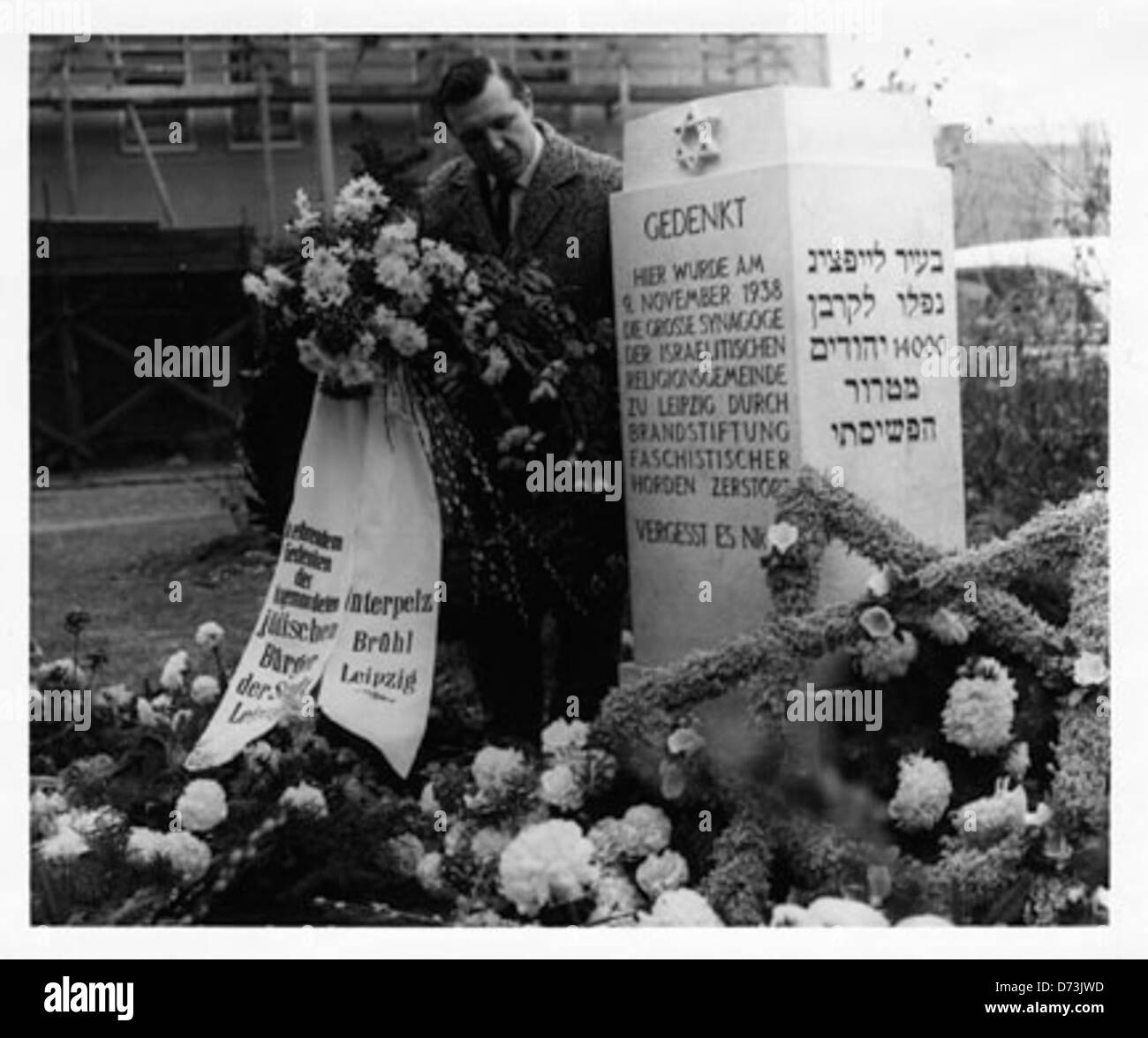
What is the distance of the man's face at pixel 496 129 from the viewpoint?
7180 millimetres

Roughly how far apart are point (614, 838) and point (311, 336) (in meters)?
1.58

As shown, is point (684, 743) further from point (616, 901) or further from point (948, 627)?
point (948, 627)

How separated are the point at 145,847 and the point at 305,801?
1.43ft

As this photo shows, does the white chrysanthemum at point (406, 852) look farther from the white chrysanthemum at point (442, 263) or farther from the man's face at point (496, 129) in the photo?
the man's face at point (496, 129)

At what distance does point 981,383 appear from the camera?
7.50m

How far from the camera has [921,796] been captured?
6.76 metres

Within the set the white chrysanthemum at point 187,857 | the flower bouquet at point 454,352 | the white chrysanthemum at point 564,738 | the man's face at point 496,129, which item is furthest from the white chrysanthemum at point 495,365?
the white chrysanthemum at point 187,857

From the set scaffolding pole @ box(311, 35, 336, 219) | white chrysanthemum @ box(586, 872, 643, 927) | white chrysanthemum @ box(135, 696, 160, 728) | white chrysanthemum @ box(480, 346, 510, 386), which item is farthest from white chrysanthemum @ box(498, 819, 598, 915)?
scaffolding pole @ box(311, 35, 336, 219)

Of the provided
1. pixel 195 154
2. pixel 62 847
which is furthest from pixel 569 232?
pixel 62 847

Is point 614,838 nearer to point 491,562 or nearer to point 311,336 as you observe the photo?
point 491,562

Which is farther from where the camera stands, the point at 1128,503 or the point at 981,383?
the point at 981,383

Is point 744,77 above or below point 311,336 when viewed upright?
above

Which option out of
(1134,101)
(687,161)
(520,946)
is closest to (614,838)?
(520,946)
